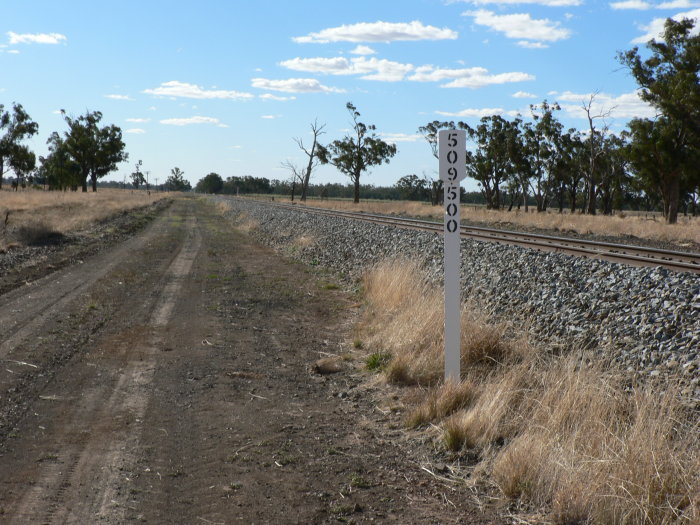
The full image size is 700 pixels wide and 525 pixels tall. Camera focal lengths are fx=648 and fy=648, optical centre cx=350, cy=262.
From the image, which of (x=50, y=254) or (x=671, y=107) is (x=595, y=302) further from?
(x=671, y=107)

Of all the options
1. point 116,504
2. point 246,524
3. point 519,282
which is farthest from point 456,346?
point 519,282

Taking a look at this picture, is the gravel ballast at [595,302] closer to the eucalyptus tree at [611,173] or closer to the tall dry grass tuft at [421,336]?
the tall dry grass tuft at [421,336]

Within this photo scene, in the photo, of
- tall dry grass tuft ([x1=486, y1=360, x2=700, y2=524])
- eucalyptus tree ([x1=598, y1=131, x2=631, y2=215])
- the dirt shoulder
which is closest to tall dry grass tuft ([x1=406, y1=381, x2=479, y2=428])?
tall dry grass tuft ([x1=486, y1=360, x2=700, y2=524])

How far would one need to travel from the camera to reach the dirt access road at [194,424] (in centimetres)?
423

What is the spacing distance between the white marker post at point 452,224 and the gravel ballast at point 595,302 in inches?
64.9

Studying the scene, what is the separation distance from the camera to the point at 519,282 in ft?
32.0

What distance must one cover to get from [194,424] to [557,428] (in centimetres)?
303

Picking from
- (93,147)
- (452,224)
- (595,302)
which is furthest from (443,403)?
(93,147)

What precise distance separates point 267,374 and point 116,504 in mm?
3224

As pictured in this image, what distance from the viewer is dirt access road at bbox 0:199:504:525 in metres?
4.23

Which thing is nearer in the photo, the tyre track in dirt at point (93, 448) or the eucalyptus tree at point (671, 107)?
the tyre track in dirt at point (93, 448)

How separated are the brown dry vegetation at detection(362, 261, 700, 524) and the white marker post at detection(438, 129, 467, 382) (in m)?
0.36

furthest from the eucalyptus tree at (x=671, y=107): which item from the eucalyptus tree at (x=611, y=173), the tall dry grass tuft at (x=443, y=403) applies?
the tall dry grass tuft at (x=443, y=403)

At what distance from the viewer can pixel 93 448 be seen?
5031 millimetres
